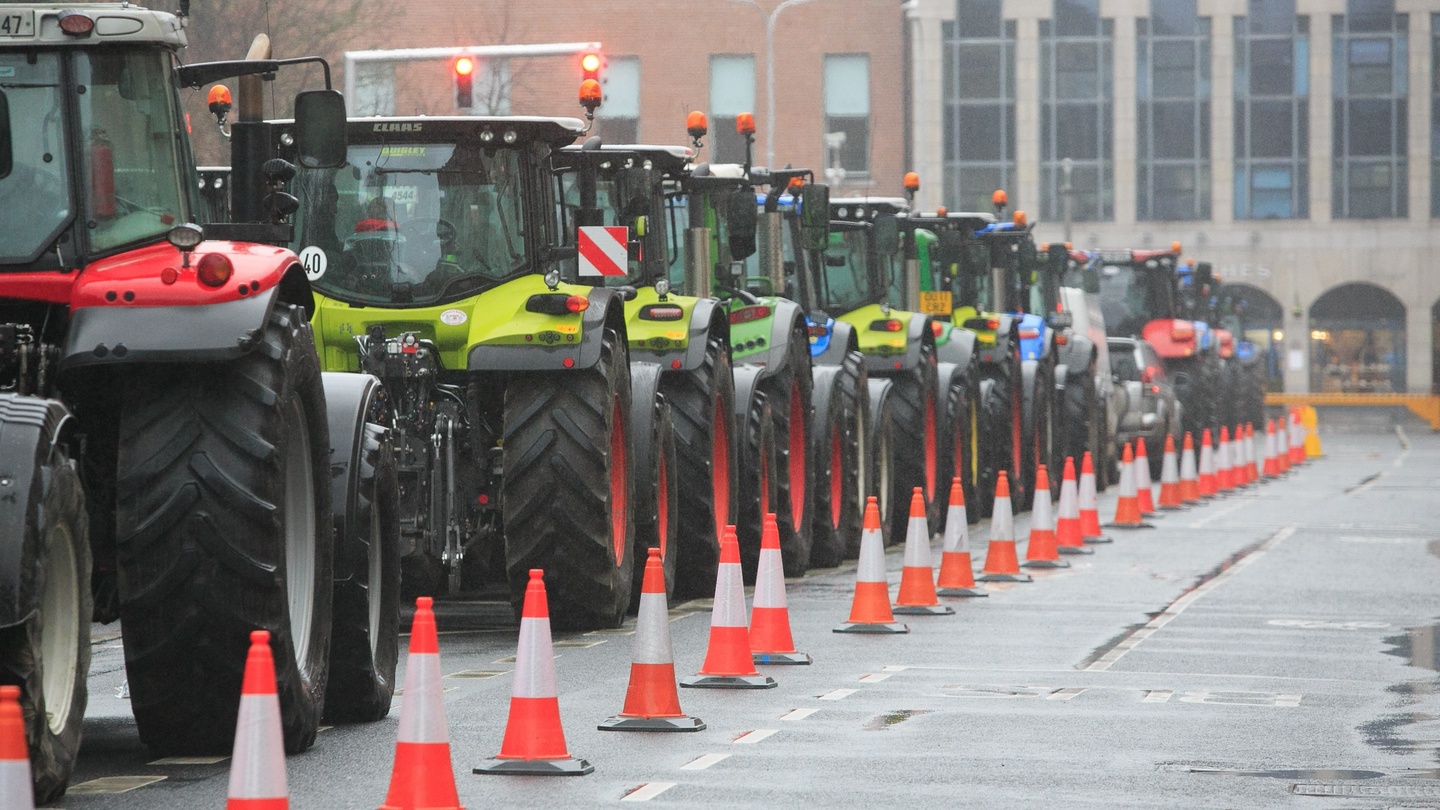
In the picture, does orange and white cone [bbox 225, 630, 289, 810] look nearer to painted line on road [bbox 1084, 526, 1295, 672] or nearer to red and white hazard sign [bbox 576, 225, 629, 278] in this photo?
painted line on road [bbox 1084, 526, 1295, 672]

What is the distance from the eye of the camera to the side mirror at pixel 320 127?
9.16m

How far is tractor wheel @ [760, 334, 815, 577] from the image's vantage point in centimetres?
1811

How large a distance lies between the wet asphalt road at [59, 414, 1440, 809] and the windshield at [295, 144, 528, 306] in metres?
1.88

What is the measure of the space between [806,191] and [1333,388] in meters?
57.9

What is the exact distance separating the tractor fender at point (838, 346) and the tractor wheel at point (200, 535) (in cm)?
1282

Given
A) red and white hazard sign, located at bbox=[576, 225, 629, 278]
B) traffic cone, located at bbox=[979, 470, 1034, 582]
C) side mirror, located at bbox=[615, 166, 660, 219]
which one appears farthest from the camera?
traffic cone, located at bbox=[979, 470, 1034, 582]

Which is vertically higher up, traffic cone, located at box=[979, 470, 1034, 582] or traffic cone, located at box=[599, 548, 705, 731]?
traffic cone, located at box=[599, 548, 705, 731]

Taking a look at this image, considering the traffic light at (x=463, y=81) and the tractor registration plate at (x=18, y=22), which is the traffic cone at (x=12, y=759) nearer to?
the tractor registration plate at (x=18, y=22)

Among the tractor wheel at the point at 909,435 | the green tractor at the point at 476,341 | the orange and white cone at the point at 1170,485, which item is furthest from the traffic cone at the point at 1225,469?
the green tractor at the point at 476,341

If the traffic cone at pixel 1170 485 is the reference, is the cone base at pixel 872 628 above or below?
above

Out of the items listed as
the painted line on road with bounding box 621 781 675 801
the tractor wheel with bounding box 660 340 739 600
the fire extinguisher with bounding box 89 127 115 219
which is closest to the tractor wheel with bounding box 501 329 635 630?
the tractor wheel with bounding box 660 340 739 600

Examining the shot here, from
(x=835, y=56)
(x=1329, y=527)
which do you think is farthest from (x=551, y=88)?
(x=835, y=56)

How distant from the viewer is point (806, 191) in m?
19.6

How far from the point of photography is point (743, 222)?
57.5ft
